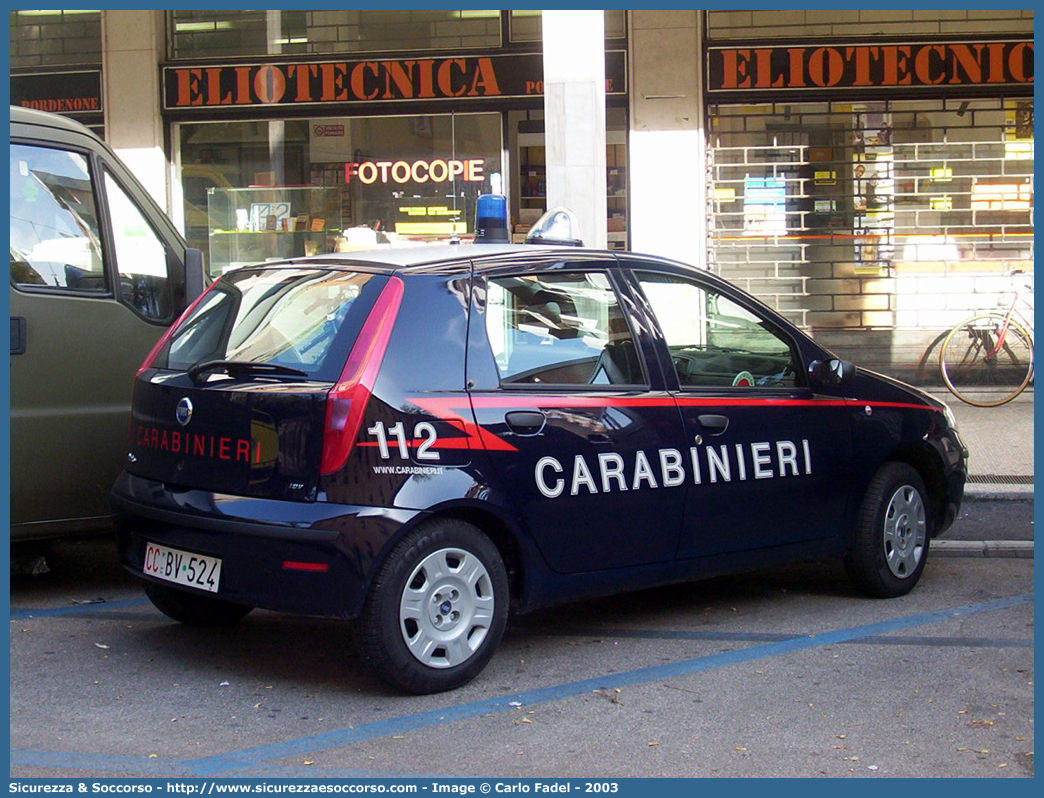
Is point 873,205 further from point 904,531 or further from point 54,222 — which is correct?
point 54,222

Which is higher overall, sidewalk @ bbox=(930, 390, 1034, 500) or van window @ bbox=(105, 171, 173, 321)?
van window @ bbox=(105, 171, 173, 321)

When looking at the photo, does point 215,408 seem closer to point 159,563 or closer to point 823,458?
point 159,563

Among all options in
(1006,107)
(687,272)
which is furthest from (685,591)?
(1006,107)

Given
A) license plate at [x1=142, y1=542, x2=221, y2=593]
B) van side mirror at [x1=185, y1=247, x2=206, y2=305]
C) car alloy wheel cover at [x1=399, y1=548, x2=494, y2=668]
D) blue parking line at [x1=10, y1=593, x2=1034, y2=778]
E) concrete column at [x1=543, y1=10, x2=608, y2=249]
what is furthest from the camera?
concrete column at [x1=543, y1=10, x2=608, y2=249]

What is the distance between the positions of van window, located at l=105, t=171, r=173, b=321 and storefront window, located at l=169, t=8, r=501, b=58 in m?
6.40

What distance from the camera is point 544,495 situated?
4832 mm

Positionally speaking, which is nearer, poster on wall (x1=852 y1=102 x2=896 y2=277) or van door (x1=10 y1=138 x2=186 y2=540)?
van door (x1=10 y1=138 x2=186 y2=540)

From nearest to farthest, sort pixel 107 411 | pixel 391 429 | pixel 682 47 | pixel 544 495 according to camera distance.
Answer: pixel 391 429
pixel 544 495
pixel 107 411
pixel 682 47

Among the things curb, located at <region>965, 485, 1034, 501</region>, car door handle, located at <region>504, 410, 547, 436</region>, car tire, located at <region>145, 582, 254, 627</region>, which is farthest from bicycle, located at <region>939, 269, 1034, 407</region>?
car tire, located at <region>145, 582, 254, 627</region>

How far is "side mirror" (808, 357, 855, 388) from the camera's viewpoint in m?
5.78

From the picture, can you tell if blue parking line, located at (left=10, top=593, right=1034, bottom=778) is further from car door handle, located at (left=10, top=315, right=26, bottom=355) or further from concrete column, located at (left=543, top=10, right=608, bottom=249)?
concrete column, located at (left=543, top=10, right=608, bottom=249)

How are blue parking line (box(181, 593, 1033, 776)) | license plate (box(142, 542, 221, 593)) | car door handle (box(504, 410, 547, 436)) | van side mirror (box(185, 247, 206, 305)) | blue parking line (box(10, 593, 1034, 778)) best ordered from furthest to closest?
van side mirror (box(185, 247, 206, 305)), car door handle (box(504, 410, 547, 436)), license plate (box(142, 542, 221, 593)), blue parking line (box(181, 593, 1033, 776)), blue parking line (box(10, 593, 1034, 778))

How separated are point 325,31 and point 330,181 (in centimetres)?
140

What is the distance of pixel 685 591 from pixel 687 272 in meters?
1.59
